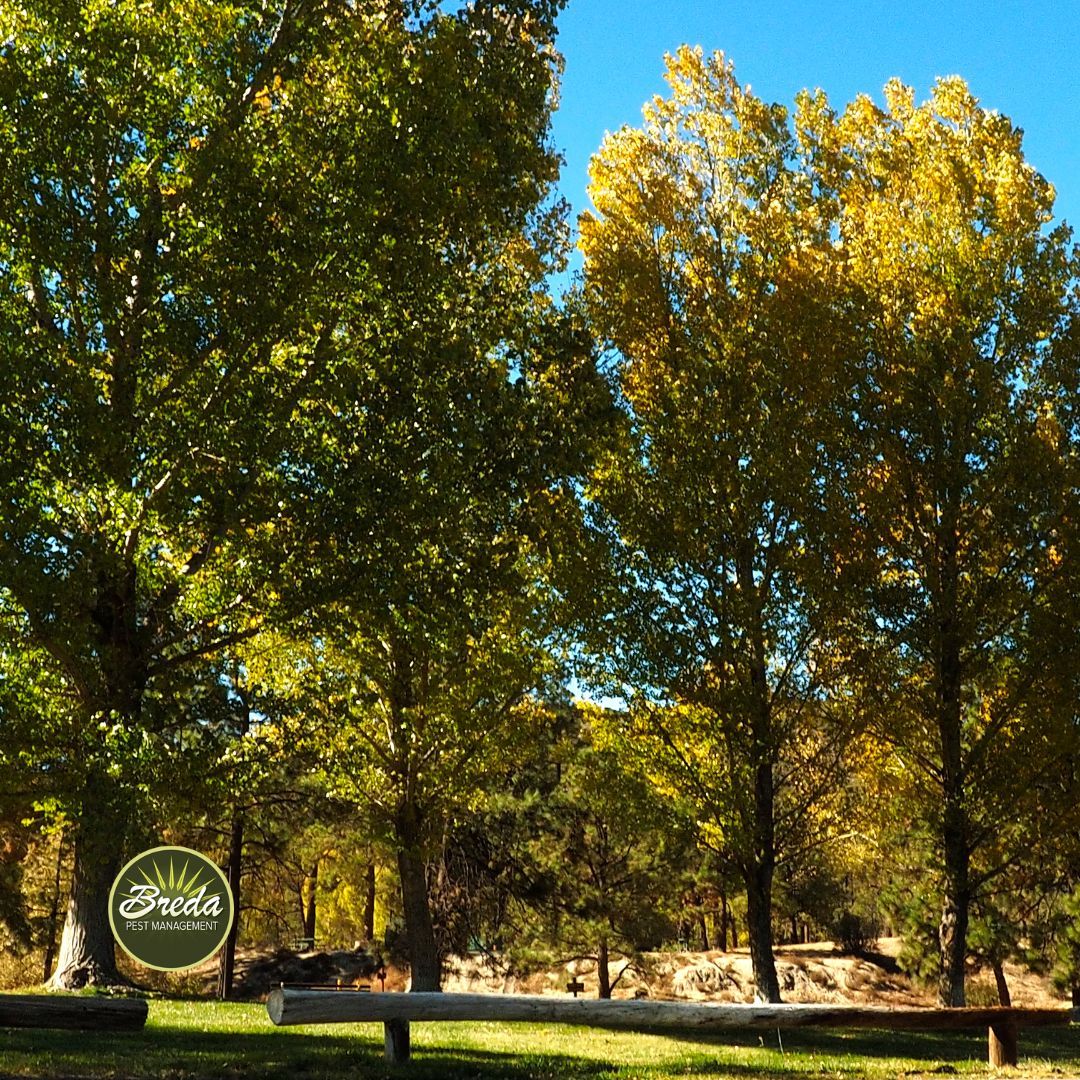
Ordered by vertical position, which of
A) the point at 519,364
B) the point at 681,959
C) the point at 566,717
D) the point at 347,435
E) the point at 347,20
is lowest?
the point at 681,959

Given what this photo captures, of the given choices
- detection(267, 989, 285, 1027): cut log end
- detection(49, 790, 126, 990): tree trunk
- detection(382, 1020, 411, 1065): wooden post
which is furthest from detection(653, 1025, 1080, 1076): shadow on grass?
detection(49, 790, 126, 990): tree trunk

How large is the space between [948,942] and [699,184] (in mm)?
12227

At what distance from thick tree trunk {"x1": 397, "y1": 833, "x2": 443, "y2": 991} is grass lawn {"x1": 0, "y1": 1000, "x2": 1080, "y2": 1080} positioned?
15.2 feet

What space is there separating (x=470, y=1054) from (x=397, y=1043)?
1.45 m

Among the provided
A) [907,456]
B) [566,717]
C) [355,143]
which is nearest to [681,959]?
[566,717]

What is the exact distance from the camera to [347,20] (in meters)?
13.3

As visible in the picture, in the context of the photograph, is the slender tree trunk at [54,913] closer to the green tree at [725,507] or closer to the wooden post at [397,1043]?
the green tree at [725,507]

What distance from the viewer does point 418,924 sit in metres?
19.3

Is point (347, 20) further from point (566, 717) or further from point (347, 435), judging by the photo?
point (566, 717)

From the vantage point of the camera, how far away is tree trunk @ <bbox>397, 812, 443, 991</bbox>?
18.7 m

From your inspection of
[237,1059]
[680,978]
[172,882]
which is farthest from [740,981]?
[237,1059]

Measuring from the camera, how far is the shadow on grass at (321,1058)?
8445mm

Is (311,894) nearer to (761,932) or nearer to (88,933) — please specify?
(88,933)

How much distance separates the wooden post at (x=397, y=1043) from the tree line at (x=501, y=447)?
457 centimetres
